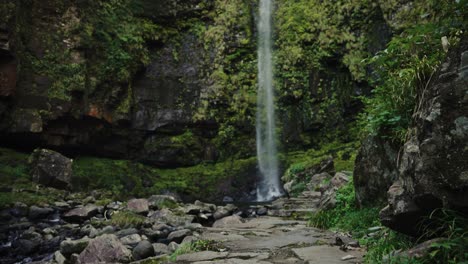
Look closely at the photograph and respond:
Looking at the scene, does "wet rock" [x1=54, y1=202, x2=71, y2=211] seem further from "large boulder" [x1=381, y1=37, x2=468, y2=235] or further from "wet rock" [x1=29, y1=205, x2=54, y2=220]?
"large boulder" [x1=381, y1=37, x2=468, y2=235]

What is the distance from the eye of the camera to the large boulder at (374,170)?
4578 millimetres

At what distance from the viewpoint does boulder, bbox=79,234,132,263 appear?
5.05 meters

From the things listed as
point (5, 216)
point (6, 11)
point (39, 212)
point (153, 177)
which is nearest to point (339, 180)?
point (39, 212)

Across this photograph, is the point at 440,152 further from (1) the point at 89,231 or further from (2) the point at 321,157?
(2) the point at 321,157

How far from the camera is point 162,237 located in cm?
734

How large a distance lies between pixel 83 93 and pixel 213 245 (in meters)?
17.4

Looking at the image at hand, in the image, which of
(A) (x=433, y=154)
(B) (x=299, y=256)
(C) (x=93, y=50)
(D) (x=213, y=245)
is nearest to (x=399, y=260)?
(A) (x=433, y=154)

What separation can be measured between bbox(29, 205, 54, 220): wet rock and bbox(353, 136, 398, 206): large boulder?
33.5ft

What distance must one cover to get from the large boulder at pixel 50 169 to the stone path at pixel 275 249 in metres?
12.0

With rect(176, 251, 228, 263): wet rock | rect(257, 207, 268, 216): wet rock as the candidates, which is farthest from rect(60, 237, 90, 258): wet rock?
rect(257, 207, 268, 216): wet rock

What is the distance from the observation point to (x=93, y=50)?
827 inches

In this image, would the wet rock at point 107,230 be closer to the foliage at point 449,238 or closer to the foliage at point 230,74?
the foliage at point 449,238

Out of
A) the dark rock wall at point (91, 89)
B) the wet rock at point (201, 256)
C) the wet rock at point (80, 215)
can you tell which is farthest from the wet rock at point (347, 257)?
the dark rock wall at point (91, 89)

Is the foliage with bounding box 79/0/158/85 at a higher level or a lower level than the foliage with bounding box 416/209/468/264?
higher
